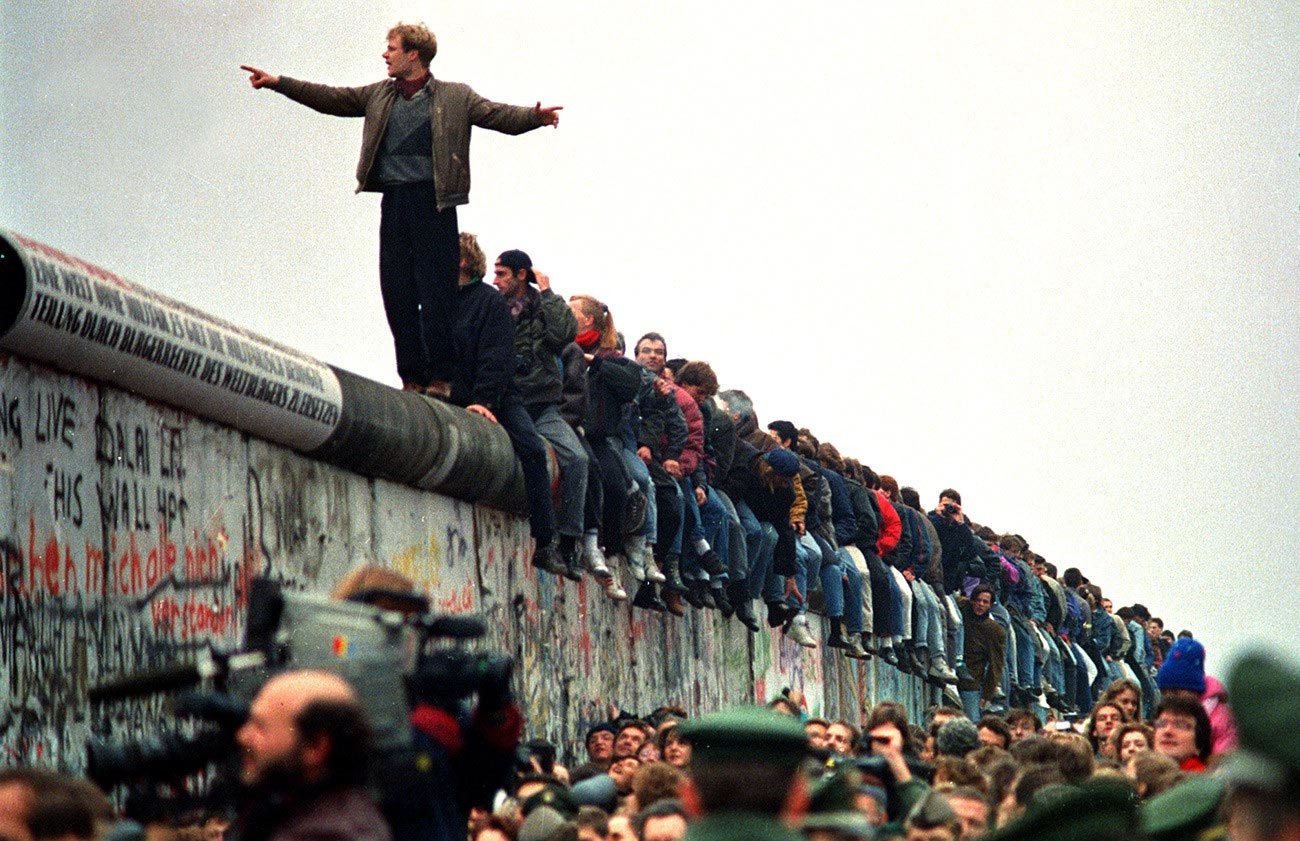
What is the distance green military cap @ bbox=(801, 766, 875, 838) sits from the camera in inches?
234

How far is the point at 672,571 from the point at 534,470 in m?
3.76

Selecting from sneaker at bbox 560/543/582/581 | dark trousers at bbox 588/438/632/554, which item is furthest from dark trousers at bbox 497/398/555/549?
dark trousers at bbox 588/438/632/554

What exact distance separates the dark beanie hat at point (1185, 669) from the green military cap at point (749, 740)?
8764mm

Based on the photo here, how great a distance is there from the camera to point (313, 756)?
18.6 feet

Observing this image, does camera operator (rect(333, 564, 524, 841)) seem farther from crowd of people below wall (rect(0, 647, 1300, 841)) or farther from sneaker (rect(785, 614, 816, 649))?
sneaker (rect(785, 614, 816, 649))

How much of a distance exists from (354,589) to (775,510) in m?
16.5

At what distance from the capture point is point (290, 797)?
5.75 m

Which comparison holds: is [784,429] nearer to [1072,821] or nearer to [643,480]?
[643,480]

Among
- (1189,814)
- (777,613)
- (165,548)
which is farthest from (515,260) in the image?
(1189,814)

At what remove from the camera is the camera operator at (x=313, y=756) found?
566 centimetres

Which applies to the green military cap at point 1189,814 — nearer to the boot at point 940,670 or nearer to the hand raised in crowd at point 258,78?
the hand raised in crowd at point 258,78

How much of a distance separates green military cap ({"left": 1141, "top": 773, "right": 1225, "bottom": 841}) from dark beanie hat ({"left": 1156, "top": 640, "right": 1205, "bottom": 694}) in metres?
7.06

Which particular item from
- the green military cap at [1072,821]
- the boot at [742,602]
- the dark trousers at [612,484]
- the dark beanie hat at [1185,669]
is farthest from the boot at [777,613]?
the green military cap at [1072,821]

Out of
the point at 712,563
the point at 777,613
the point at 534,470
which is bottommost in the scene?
the point at 534,470
